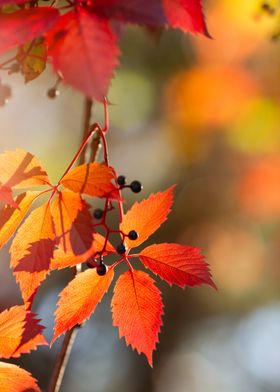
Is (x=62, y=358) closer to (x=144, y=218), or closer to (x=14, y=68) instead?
(x=144, y=218)

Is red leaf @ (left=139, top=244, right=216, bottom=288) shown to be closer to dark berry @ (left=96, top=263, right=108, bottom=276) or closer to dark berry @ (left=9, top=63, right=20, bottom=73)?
dark berry @ (left=96, top=263, right=108, bottom=276)

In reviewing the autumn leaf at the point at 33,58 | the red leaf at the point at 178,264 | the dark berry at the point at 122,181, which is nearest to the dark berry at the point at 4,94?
the autumn leaf at the point at 33,58

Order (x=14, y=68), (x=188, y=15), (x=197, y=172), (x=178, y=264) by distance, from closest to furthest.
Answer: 1. (x=188, y=15)
2. (x=178, y=264)
3. (x=14, y=68)
4. (x=197, y=172)

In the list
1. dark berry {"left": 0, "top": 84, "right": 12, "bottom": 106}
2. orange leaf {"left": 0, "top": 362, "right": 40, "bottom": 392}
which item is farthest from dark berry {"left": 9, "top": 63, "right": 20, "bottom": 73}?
orange leaf {"left": 0, "top": 362, "right": 40, "bottom": 392}

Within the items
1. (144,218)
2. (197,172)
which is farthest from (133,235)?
(197,172)

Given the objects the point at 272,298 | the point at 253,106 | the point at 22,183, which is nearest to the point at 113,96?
the point at 253,106
